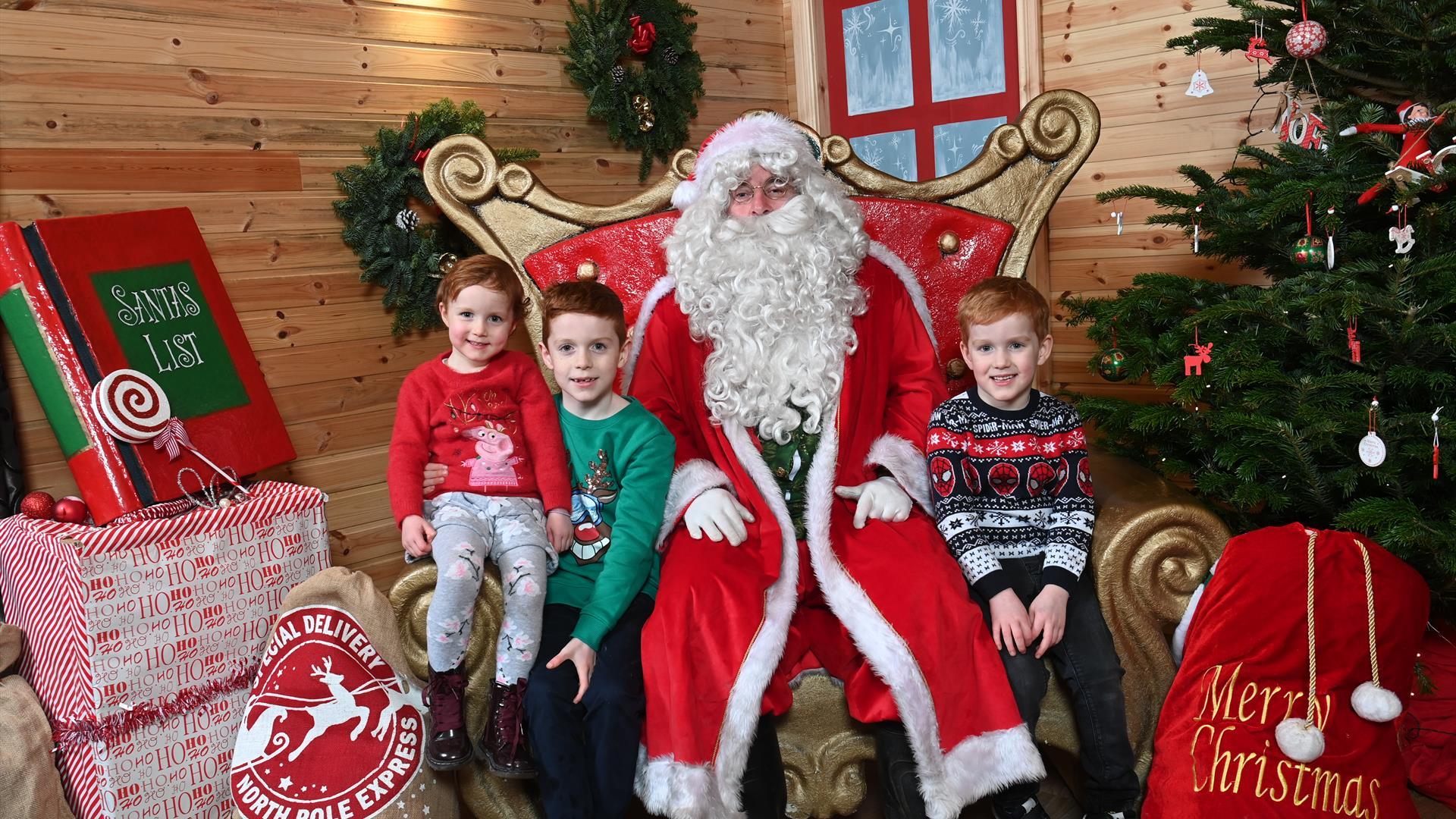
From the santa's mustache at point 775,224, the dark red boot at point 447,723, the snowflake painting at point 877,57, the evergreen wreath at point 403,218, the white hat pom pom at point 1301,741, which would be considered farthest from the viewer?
the snowflake painting at point 877,57

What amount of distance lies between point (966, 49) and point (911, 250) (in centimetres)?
165

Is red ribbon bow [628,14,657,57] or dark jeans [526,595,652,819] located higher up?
red ribbon bow [628,14,657,57]

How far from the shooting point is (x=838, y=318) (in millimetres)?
2467

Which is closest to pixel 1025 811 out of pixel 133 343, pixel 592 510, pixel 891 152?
pixel 592 510

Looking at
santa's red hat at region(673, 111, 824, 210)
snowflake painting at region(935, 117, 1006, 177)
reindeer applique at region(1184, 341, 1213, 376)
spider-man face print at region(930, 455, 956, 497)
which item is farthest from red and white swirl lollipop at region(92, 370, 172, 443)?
snowflake painting at region(935, 117, 1006, 177)

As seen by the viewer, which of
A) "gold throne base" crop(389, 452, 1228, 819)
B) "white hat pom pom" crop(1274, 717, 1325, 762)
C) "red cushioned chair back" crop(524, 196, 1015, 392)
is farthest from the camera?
"red cushioned chair back" crop(524, 196, 1015, 392)

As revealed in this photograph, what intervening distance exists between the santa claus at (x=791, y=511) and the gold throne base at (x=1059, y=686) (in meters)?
0.10

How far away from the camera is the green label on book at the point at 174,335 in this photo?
7.84ft

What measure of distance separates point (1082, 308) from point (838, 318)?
0.88 m

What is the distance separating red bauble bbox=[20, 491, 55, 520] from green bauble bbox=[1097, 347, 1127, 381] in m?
2.55

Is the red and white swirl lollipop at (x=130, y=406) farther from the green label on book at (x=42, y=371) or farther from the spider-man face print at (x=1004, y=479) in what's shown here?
the spider-man face print at (x=1004, y=479)

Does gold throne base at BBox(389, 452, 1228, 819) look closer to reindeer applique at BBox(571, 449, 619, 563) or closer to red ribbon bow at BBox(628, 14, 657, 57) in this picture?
reindeer applique at BBox(571, 449, 619, 563)

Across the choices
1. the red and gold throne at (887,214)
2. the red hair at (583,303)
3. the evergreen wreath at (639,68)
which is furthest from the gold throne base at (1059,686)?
the evergreen wreath at (639,68)

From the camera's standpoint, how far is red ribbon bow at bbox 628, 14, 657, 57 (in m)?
3.79
